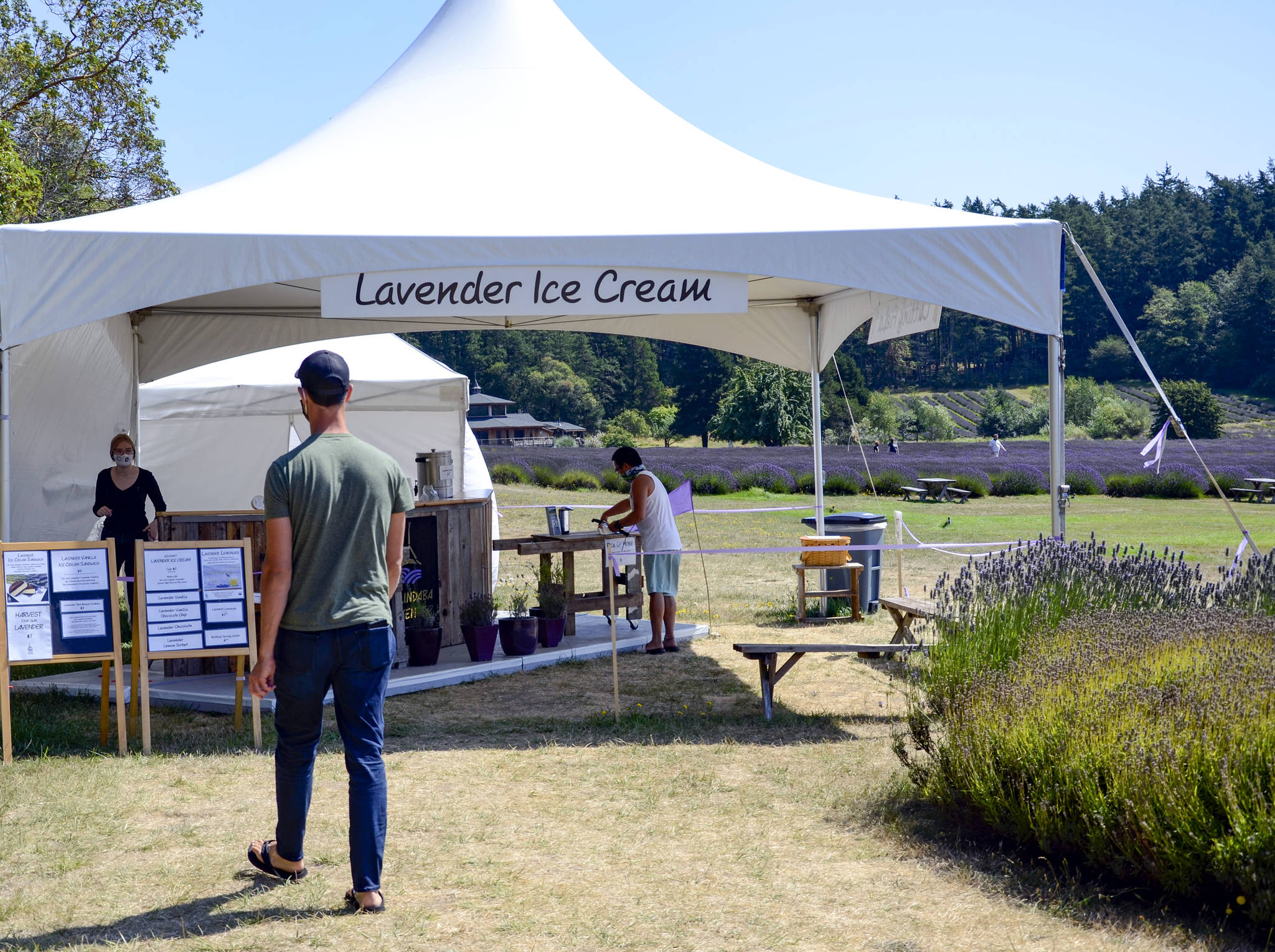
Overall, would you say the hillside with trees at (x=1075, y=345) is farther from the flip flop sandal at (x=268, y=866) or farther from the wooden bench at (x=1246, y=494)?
the flip flop sandal at (x=268, y=866)

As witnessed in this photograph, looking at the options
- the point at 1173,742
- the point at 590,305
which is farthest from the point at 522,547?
the point at 1173,742

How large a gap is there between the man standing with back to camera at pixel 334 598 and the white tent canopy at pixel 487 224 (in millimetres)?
3097

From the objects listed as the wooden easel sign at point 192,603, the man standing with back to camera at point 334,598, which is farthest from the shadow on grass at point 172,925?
the wooden easel sign at point 192,603

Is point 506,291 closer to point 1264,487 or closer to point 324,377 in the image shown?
point 324,377

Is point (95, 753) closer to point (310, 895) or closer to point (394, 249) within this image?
point (310, 895)

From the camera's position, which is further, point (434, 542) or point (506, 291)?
point (434, 542)

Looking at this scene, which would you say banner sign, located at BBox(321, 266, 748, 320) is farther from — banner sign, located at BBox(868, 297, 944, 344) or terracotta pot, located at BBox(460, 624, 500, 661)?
terracotta pot, located at BBox(460, 624, 500, 661)

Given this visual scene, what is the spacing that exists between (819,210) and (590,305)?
156 centimetres

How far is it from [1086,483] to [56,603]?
26.0 metres

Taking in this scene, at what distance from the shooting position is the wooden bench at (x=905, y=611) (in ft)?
26.1

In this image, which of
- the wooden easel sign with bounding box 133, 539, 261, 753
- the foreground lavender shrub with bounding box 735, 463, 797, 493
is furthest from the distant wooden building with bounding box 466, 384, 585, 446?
the wooden easel sign with bounding box 133, 539, 261, 753

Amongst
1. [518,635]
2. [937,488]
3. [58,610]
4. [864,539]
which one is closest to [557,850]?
[58,610]

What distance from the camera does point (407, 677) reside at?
26.0 ft

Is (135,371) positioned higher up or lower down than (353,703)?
higher up
